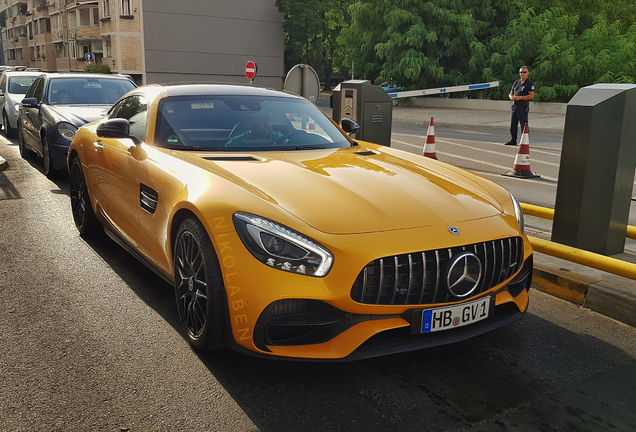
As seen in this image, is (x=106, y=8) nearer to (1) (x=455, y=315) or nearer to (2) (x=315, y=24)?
(2) (x=315, y=24)

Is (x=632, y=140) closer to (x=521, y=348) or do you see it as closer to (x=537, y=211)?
(x=537, y=211)

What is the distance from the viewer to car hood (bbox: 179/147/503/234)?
3129 mm

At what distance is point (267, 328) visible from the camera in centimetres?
295

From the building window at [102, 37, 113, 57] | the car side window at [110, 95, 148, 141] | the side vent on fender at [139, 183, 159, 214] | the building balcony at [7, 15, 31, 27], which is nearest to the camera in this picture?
the side vent on fender at [139, 183, 159, 214]

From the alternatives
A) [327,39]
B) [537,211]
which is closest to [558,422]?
[537,211]

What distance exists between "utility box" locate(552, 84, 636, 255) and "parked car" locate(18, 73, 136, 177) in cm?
631

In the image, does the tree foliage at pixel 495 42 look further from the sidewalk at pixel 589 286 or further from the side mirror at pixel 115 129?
the side mirror at pixel 115 129

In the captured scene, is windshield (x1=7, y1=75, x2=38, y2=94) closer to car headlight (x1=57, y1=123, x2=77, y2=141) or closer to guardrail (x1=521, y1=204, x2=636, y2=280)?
car headlight (x1=57, y1=123, x2=77, y2=141)

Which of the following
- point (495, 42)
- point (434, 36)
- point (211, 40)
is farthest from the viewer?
point (211, 40)

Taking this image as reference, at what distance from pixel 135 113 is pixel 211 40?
46.5m

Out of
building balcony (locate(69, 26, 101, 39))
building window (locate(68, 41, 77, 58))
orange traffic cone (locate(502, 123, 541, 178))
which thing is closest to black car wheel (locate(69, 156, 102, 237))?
orange traffic cone (locate(502, 123, 541, 178))

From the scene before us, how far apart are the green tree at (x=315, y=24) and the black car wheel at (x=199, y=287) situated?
47.3m

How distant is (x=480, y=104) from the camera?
28.2m

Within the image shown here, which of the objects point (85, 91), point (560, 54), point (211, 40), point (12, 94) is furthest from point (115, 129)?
point (211, 40)
